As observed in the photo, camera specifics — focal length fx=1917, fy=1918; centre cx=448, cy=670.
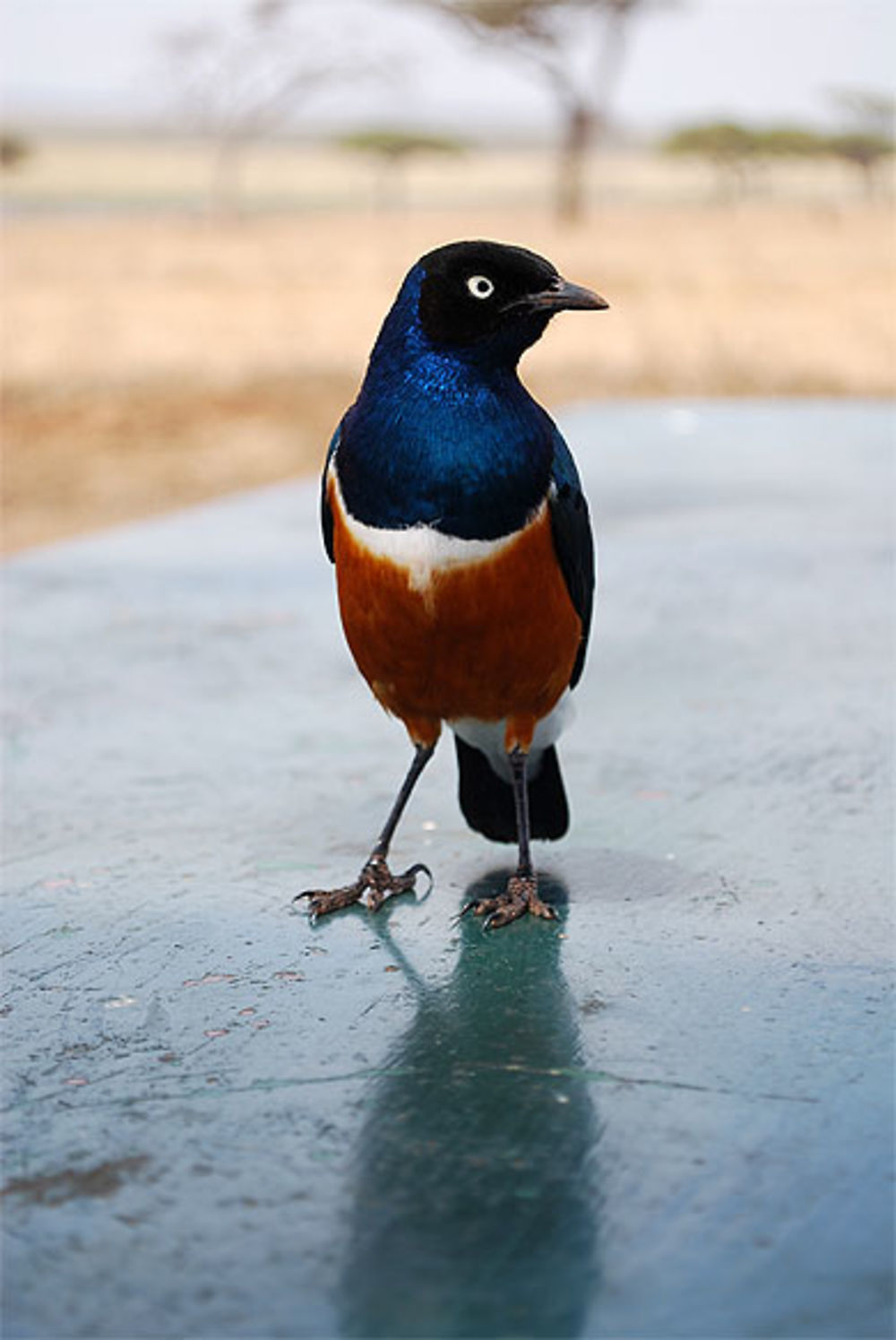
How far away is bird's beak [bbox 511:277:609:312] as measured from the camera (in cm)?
259

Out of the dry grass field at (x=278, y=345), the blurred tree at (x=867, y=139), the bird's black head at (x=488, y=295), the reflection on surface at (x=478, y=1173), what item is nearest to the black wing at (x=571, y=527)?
the bird's black head at (x=488, y=295)

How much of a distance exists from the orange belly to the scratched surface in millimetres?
319

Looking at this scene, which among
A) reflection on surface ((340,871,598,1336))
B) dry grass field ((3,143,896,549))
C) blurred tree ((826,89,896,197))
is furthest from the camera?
blurred tree ((826,89,896,197))

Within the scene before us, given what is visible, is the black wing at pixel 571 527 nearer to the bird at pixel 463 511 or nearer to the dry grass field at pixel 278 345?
the bird at pixel 463 511

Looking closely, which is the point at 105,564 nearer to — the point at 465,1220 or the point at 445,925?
the point at 445,925

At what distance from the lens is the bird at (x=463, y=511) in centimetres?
261

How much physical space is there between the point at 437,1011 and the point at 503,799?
73 centimetres

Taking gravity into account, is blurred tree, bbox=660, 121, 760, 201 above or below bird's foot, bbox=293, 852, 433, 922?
below

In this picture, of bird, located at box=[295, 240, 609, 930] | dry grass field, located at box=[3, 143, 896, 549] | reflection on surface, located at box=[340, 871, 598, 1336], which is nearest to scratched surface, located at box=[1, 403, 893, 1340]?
reflection on surface, located at box=[340, 871, 598, 1336]

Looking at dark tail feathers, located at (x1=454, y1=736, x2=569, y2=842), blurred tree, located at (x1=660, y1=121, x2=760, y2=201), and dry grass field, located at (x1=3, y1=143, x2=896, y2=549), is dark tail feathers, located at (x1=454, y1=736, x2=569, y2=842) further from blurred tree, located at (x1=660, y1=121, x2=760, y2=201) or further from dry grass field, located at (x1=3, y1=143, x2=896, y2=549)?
blurred tree, located at (x1=660, y1=121, x2=760, y2=201)

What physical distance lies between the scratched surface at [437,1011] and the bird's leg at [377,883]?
0.04 meters

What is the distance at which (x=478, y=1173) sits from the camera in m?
1.94

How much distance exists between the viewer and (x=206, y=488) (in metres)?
12.7

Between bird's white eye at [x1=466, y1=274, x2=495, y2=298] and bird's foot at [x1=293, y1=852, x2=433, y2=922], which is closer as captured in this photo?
bird's white eye at [x1=466, y1=274, x2=495, y2=298]
